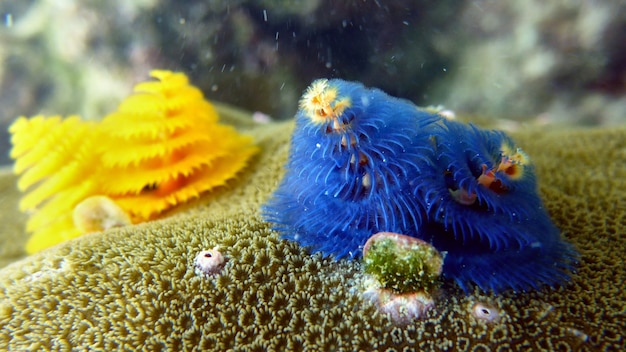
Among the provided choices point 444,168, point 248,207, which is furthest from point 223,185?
point 444,168

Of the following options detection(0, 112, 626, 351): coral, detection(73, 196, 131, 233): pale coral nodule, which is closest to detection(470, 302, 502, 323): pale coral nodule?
detection(0, 112, 626, 351): coral

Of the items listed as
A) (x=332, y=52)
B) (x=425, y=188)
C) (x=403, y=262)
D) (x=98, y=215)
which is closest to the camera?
(x=403, y=262)

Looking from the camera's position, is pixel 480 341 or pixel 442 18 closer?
pixel 480 341

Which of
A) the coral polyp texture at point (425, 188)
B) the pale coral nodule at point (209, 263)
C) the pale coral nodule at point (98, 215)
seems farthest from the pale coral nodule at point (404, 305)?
the pale coral nodule at point (98, 215)

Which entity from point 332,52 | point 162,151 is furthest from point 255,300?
point 332,52

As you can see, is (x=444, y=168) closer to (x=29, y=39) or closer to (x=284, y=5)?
(x=284, y=5)

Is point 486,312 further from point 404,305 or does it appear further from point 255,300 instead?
point 255,300

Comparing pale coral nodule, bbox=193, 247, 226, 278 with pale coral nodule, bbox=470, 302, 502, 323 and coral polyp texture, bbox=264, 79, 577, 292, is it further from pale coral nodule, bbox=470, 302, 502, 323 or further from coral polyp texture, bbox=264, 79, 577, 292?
pale coral nodule, bbox=470, 302, 502, 323
